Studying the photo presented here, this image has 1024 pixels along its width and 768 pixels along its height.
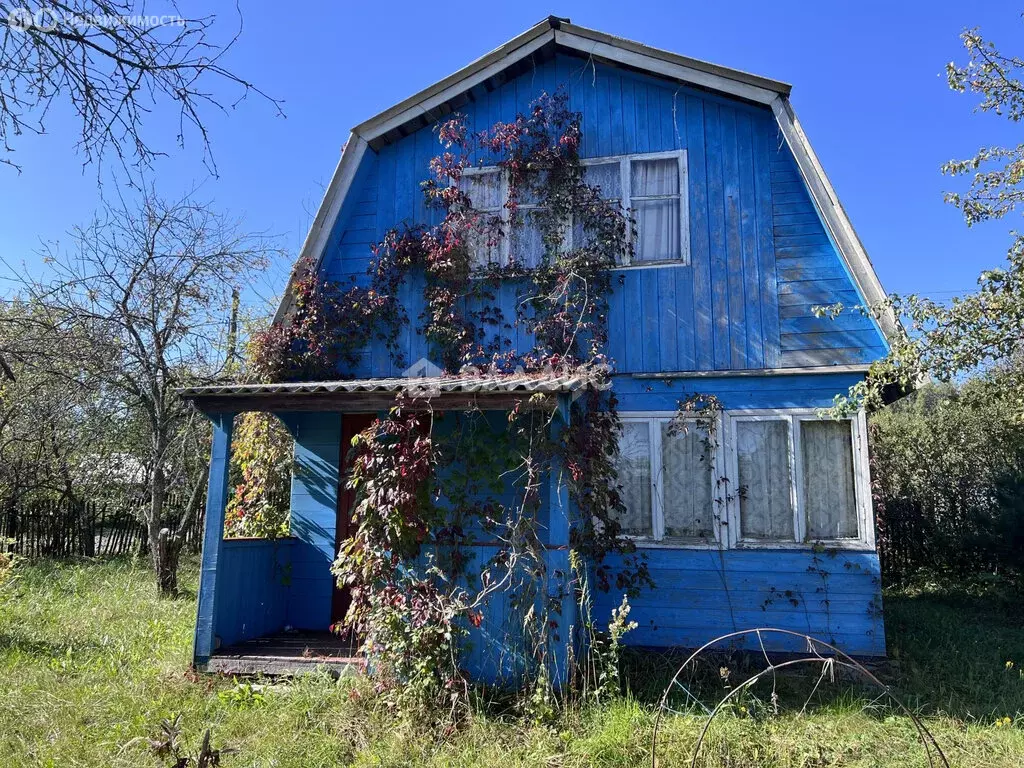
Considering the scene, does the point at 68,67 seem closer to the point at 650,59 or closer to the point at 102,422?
the point at 650,59

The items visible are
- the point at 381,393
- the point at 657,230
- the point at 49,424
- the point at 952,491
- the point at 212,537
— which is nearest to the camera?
the point at 381,393

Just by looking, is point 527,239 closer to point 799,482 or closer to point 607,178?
point 607,178

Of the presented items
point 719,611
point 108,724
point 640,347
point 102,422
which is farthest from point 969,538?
point 102,422

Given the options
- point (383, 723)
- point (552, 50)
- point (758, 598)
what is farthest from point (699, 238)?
point (383, 723)

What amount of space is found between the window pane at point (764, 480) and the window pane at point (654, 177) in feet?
9.16

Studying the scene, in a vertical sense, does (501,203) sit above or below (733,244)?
above

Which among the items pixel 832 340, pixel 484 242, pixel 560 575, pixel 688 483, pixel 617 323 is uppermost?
pixel 484 242

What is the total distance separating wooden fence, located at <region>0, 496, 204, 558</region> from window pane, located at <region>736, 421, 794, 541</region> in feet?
42.3

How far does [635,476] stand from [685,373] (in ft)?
4.01

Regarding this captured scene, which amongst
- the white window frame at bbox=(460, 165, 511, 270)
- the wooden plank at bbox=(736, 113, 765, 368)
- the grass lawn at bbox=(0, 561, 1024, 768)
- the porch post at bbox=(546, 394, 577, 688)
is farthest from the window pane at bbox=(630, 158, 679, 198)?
the grass lawn at bbox=(0, 561, 1024, 768)

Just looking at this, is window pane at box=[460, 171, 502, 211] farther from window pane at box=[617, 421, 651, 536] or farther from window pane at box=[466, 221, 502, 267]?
window pane at box=[617, 421, 651, 536]

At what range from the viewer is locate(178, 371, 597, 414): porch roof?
5.95 m

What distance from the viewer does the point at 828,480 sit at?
7336mm

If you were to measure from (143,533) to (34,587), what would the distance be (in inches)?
221
